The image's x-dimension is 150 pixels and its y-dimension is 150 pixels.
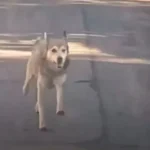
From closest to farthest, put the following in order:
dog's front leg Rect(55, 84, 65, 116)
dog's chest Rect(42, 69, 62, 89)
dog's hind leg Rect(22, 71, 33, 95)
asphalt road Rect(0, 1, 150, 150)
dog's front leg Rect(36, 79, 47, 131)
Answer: asphalt road Rect(0, 1, 150, 150)
dog's front leg Rect(36, 79, 47, 131)
dog's chest Rect(42, 69, 62, 89)
dog's front leg Rect(55, 84, 65, 116)
dog's hind leg Rect(22, 71, 33, 95)

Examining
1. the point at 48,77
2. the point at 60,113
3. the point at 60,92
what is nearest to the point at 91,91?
the point at 60,92

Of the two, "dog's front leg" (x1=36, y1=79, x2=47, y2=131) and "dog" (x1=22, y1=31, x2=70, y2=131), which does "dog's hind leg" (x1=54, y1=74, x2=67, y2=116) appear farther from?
"dog's front leg" (x1=36, y1=79, x2=47, y2=131)

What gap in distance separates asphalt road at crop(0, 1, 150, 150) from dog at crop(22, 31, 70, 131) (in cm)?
7

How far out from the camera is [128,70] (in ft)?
26.1

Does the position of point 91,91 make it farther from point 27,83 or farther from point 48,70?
point 48,70

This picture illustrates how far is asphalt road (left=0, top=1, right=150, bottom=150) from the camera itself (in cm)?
617

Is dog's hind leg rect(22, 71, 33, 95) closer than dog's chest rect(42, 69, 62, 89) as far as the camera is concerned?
No

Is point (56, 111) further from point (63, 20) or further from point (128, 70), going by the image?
point (63, 20)

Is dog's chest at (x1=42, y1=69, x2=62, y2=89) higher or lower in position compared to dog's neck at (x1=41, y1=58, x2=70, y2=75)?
lower

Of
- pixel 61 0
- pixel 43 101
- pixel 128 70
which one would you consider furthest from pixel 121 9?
pixel 43 101

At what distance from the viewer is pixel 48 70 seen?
6539 millimetres

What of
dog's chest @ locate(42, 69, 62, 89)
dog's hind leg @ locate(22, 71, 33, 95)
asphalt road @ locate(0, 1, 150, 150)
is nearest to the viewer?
asphalt road @ locate(0, 1, 150, 150)

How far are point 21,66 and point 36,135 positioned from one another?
175 centimetres

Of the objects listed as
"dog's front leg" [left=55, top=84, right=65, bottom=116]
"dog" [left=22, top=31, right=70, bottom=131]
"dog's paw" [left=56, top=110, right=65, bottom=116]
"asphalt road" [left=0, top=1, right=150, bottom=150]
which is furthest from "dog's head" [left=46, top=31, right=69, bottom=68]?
"dog's paw" [left=56, top=110, right=65, bottom=116]
